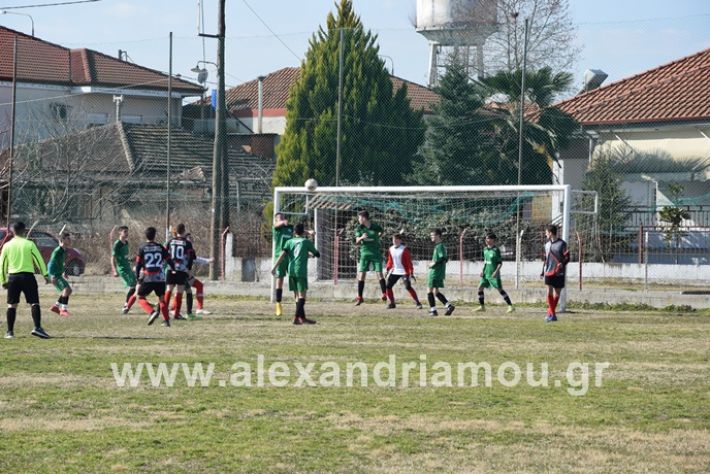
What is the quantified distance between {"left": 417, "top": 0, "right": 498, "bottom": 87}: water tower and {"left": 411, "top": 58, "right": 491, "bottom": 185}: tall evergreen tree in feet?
7.83

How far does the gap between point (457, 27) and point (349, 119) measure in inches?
604

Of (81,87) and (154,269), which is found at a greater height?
(81,87)

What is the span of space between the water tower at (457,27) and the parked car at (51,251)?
14.5m

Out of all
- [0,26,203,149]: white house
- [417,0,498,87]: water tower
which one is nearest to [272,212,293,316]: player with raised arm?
[417,0,498,87]: water tower

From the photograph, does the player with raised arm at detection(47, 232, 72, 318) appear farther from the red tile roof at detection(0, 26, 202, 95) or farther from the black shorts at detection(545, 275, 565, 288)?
the red tile roof at detection(0, 26, 202, 95)

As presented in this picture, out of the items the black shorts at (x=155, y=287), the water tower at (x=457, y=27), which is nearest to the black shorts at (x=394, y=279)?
the black shorts at (x=155, y=287)

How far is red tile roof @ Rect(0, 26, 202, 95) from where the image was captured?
58094 mm

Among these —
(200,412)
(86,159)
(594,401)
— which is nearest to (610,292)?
(594,401)

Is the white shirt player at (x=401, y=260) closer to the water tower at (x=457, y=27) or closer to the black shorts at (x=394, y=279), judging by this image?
the black shorts at (x=394, y=279)

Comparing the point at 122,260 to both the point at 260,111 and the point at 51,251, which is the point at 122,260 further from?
the point at 260,111

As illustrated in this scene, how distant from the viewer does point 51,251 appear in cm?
3869

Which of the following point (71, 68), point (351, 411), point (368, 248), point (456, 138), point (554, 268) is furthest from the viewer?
point (71, 68)

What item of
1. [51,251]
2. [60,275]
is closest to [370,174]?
[51,251]

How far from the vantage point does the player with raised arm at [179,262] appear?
2216 cm
